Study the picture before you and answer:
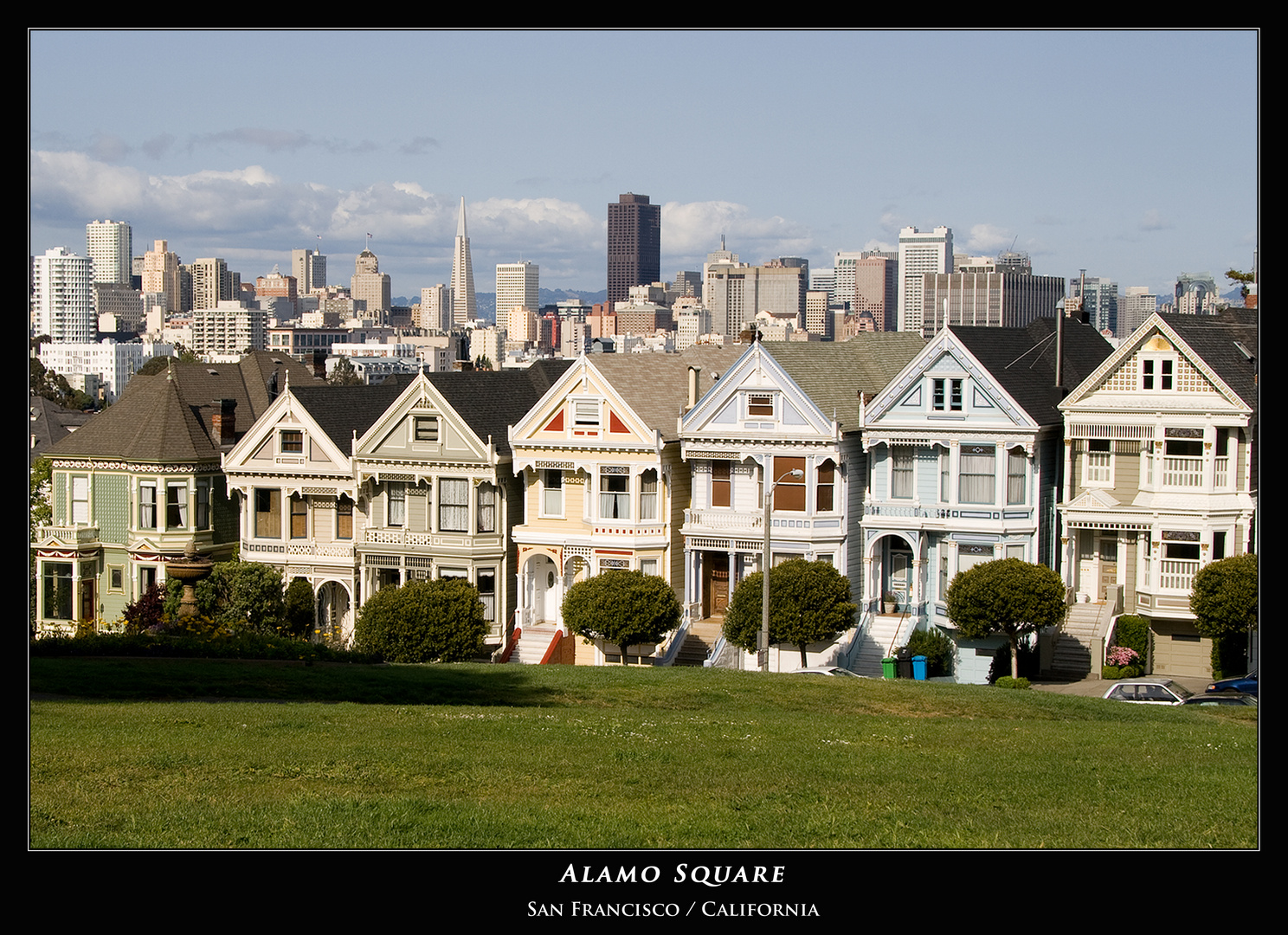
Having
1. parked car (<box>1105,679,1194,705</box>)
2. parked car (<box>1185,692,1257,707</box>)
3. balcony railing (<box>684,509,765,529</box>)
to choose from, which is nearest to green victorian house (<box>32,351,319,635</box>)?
balcony railing (<box>684,509,765,529</box>)

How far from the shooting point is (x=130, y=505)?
4622cm

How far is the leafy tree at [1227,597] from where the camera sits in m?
34.5

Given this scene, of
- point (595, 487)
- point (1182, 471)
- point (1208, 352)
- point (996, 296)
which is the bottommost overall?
point (595, 487)

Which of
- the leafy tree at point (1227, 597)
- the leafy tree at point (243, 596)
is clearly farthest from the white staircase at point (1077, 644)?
the leafy tree at point (243, 596)

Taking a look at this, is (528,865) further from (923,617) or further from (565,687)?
(923,617)

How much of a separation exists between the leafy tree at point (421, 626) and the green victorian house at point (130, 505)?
31.0 feet

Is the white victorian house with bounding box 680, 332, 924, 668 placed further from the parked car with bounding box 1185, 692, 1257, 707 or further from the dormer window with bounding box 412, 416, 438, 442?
the parked car with bounding box 1185, 692, 1257, 707

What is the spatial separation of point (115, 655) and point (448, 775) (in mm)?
13969

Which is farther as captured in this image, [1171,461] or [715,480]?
[715,480]

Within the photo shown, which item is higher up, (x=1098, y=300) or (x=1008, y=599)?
(x=1098, y=300)

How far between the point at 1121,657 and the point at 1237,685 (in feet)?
12.4

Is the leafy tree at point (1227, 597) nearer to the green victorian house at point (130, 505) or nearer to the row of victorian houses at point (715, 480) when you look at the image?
the row of victorian houses at point (715, 480)

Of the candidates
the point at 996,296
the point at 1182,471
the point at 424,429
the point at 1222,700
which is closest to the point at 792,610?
the point at 1182,471

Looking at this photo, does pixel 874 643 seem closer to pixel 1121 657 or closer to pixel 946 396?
pixel 1121 657
